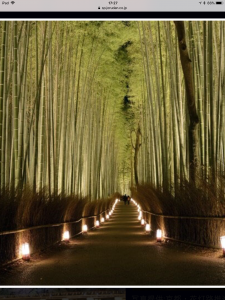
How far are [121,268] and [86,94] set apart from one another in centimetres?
844

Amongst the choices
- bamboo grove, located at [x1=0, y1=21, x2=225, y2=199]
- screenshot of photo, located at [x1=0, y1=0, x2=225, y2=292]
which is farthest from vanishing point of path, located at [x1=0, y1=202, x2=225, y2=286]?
bamboo grove, located at [x1=0, y1=21, x2=225, y2=199]

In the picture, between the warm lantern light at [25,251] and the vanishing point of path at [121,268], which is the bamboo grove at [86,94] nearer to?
the warm lantern light at [25,251]

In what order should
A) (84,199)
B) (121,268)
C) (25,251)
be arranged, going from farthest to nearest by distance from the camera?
(84,199), (25,251), (121,268)

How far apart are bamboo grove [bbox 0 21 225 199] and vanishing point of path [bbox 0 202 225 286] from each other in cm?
93

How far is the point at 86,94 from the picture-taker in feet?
41.9

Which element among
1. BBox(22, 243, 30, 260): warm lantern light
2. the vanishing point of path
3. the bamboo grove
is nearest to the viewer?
the vanishing point of path
